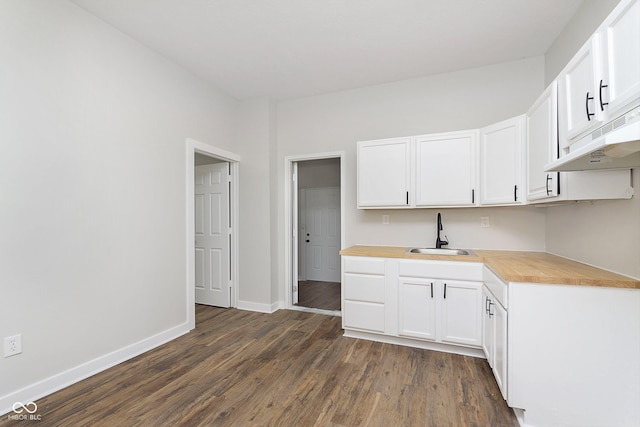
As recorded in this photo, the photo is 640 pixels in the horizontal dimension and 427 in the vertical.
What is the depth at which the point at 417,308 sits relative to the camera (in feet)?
9.33

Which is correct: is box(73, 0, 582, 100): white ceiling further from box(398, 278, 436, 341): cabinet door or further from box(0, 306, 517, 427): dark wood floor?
box(0, 306, 517, 427): dark wood floor

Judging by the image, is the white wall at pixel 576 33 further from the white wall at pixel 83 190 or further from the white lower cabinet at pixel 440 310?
the white wall at pixel 83 190

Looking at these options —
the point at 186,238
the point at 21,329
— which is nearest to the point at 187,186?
the point at 186,238

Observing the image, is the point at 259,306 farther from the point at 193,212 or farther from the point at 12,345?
the point at 12,345

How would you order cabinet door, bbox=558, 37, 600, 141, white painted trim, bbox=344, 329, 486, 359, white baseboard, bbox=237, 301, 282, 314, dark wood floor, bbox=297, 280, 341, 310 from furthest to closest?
dark wood floor, bbox=297, 280, 341, 310 → white baseboard, bbox=237, 301, 282, 314 → white painted trim, bbox=344, 329, 486, 359 → cabinet door, bbox=558, 37, 600, 141

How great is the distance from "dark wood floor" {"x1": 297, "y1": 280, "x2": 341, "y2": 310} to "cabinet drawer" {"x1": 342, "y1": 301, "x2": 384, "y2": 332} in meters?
1.02

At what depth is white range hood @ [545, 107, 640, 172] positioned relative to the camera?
3.61 feet

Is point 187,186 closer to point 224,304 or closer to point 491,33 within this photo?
point 224,304

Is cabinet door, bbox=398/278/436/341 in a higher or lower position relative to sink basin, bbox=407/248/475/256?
lower

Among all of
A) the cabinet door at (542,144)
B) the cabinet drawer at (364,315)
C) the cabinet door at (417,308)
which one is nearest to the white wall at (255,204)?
the cabinet drawer at (364,315)

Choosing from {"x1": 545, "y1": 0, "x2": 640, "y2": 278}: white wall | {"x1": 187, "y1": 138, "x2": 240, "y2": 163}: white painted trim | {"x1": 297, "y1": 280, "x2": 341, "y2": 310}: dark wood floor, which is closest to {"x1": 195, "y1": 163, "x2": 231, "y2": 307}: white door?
{"x1": 187, "y1": 138, "x2": 240, "y2": 163}: white painted trim

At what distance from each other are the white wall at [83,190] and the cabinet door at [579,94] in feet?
10.8

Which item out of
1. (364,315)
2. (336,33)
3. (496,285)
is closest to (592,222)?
(496,285)

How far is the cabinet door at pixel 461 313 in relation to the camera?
2.62m
